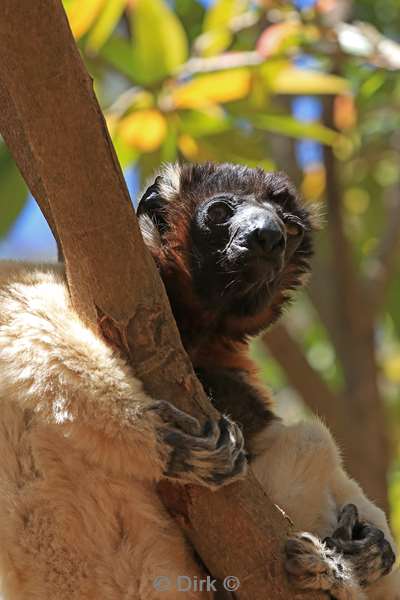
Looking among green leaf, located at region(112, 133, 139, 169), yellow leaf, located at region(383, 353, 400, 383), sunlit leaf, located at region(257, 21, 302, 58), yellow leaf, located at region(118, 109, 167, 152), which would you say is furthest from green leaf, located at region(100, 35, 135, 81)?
yellow leaf, located at region(383, 353, 400, 383)

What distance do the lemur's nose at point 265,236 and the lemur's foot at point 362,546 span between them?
47.0 inches

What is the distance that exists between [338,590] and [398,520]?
17.0 ft

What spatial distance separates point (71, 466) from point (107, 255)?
878 mm

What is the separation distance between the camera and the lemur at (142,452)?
3.43 meters

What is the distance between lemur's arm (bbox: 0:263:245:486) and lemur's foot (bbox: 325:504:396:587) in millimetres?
767

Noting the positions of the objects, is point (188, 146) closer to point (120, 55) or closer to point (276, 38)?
point (120, 55)

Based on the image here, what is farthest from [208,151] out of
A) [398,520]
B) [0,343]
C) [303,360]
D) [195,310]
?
[398,520]

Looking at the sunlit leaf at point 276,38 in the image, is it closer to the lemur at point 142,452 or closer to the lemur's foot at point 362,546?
the lemur at point 142,452

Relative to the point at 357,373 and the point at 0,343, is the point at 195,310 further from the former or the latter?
the point at 357,373

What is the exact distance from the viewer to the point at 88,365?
138 inches

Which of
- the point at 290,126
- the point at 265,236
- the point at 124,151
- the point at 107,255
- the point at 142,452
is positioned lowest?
the point at 142,452

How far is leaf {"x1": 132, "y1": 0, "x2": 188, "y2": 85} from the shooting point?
6.39 m

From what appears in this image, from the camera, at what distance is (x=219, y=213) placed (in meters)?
4.65

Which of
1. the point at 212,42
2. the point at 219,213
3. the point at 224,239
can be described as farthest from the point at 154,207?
the point at 212,42
